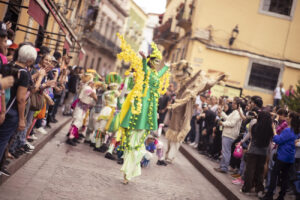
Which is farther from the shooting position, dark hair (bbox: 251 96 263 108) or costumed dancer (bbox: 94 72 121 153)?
costumed dancer (bbox: 94 72 121 153)

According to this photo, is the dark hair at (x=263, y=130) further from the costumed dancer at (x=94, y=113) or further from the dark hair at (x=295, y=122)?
the costumed dancer at (x=94, y=113)

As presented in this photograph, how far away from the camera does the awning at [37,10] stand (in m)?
8.00

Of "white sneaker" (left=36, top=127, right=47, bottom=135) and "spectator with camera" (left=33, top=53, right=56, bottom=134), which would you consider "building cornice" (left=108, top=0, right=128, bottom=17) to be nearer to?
"white sneaker" (left=36, top=127, right=47, bottom=135)

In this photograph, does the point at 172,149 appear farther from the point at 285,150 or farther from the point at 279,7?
the point at 279,7

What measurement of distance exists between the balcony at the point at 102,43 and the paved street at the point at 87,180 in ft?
118

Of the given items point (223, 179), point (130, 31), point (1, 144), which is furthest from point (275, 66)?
point (130, 31)

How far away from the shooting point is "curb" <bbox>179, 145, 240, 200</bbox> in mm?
8147

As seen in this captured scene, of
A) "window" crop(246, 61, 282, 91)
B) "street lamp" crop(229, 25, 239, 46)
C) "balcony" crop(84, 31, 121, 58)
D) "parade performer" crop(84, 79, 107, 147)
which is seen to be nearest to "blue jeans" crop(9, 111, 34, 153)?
"parade performer" crop(84, 79, 107, 147)

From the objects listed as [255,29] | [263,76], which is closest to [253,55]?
[263,76]

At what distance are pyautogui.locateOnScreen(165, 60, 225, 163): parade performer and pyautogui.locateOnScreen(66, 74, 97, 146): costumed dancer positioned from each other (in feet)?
6.73

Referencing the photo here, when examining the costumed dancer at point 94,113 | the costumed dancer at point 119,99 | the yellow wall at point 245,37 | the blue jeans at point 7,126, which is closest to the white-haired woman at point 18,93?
the blue jeans at point 7,126

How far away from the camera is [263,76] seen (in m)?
23.1

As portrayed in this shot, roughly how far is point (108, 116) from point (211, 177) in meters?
2.95

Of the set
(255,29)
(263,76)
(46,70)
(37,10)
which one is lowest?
(46,70)
